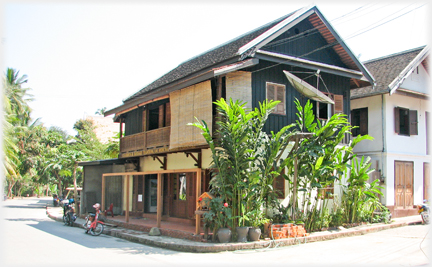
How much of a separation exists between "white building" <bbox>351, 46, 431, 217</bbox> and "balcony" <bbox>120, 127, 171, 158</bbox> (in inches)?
386

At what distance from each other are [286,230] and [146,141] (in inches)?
317

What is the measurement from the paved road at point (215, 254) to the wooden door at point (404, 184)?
5.07 meters

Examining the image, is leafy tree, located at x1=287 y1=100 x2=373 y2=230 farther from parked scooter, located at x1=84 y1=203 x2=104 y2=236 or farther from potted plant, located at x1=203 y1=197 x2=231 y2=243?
parked scooter, located at x1=84 y1=203 x2=104 y2=236

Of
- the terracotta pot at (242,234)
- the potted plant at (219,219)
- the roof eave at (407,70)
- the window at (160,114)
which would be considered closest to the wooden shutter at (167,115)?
the window at (160,114)

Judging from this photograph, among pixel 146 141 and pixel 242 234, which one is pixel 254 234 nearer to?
pixel 242 234

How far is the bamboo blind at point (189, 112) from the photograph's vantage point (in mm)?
13641

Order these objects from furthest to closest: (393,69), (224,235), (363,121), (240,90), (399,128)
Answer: (393,69) → (363,121) → (399,128) → (240,90) → (224,235)

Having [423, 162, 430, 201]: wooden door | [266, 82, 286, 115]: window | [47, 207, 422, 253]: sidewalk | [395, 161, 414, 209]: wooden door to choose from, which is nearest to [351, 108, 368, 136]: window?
[395, 161, 414, 209]: wooden door

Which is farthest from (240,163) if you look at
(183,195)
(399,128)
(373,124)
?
(399,128)

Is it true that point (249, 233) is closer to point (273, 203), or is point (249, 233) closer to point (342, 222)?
point (273, 203)

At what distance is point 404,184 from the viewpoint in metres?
18.7

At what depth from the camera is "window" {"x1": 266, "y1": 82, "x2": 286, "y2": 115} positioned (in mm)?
14773

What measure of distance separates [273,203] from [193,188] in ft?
14.7

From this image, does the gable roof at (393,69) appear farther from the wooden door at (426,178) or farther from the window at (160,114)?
the window at (160,114)
